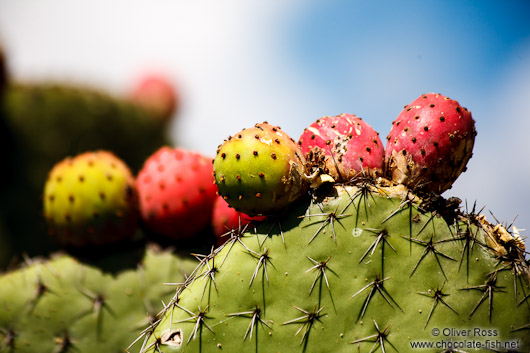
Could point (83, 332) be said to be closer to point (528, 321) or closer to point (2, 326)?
point (2, 326)

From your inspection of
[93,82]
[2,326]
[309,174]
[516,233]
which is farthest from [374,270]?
[93,82]

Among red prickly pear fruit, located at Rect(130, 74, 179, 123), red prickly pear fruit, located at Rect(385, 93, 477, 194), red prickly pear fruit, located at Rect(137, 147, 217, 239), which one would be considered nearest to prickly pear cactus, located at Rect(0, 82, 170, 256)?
red prickly pear fruit, located at Rect(130, 74, 179, 123)

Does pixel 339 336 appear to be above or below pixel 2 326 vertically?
above

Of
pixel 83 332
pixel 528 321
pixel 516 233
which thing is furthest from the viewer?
pixel 83 332

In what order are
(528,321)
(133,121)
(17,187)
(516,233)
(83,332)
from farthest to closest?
(133,121)
(17,187)
(83,332)
(516,233)
(528,321)

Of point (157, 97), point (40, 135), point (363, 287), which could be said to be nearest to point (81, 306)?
point (363, 287)

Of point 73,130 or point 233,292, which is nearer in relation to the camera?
point 233,292

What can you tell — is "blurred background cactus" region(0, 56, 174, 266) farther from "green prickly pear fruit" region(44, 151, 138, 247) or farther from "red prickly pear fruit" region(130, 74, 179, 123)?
"green prickly pear fruit" region(44, 151, 138, 247)
